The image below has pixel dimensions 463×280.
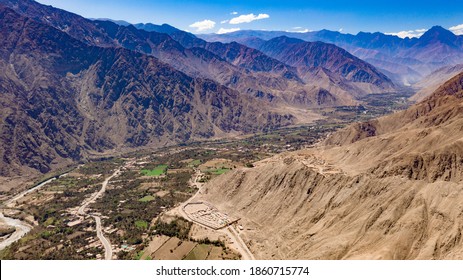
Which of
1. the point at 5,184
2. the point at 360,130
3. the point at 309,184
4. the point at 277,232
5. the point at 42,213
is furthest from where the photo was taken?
the point at 360,130

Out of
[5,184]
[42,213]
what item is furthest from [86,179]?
[42,213]

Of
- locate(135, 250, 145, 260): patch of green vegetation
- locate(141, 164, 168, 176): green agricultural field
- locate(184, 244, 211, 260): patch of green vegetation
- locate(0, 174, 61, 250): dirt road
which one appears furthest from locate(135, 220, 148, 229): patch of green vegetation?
locate(141, 164, 168, 176): green agricultural field

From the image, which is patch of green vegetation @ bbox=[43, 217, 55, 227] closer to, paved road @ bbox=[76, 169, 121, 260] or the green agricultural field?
paved road @ bbox=[76, 169, 121, 260]

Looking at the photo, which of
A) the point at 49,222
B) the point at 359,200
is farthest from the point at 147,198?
the point at 359,200

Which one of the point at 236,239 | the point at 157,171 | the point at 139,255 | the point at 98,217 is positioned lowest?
the point at 98,217

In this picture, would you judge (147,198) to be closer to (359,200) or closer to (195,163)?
(195,163)

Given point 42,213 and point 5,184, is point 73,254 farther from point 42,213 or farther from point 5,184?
point 5,184

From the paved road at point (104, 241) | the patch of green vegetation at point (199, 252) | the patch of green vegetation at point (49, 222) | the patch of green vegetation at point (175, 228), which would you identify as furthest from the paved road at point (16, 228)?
the patch of green vegetation at point (199, 252)

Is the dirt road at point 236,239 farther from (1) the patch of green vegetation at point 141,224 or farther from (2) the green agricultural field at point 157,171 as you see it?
(2) the green agricultural field at point 157,171
